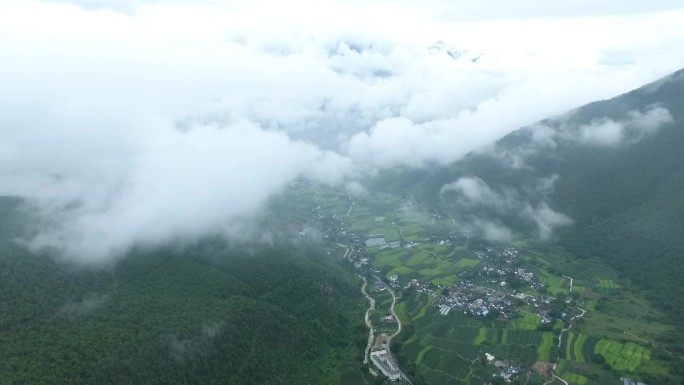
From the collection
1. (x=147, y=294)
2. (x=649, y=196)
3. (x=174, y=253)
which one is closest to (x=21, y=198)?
(x=174, y=253)

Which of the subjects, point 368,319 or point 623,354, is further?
point 368,319

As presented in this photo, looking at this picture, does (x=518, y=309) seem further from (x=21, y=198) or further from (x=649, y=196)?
(x=21, y=198)

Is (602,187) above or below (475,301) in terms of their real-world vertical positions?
above

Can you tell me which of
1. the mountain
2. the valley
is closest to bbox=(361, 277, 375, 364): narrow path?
the valley

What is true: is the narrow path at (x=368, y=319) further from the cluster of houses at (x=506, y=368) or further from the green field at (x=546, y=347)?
the green field at (x=546, y=347)

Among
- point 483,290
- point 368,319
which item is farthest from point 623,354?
point 368,319

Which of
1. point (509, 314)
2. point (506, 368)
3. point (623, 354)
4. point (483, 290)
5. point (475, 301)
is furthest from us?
point (483, 290)

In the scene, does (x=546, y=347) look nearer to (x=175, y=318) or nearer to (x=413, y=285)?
(x=413, y=285)

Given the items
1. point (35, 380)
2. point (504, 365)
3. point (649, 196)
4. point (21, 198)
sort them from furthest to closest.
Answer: point (649, 196), point (21, 198), point (504, 365), point (35, 380)
